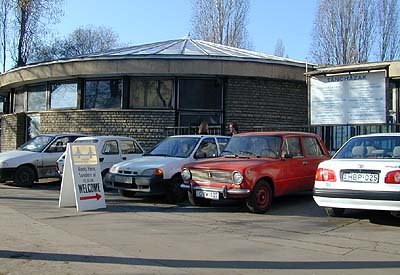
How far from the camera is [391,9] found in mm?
39062

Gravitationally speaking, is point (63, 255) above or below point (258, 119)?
below

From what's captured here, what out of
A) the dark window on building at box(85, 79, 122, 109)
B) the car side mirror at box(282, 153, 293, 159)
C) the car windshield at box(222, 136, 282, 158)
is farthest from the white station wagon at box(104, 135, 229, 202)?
the dark window on building at box(85, 79, 122, 109)

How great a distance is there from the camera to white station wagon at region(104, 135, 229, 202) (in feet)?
36.2

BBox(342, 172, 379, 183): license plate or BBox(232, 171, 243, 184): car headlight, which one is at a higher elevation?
BBox(342, 172, 379, 183): license plate

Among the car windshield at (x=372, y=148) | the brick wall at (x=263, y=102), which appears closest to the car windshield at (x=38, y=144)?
the brick wall at (x=263, y=102)

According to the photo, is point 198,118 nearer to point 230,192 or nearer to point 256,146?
point 256,146

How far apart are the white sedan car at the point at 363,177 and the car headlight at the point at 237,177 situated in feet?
4.80

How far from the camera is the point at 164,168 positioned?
11125 millimetres

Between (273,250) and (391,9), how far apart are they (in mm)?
37387

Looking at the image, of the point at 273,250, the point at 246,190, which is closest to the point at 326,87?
the point at 246,190

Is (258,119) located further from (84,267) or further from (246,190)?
(84,267)

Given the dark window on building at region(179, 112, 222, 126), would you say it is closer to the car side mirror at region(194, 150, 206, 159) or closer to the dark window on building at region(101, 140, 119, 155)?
the dark window on building at region(101, 140, 119, 155)

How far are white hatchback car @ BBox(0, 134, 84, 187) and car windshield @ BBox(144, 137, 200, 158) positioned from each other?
4.02m

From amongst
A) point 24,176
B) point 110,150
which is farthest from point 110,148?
point 24,176
